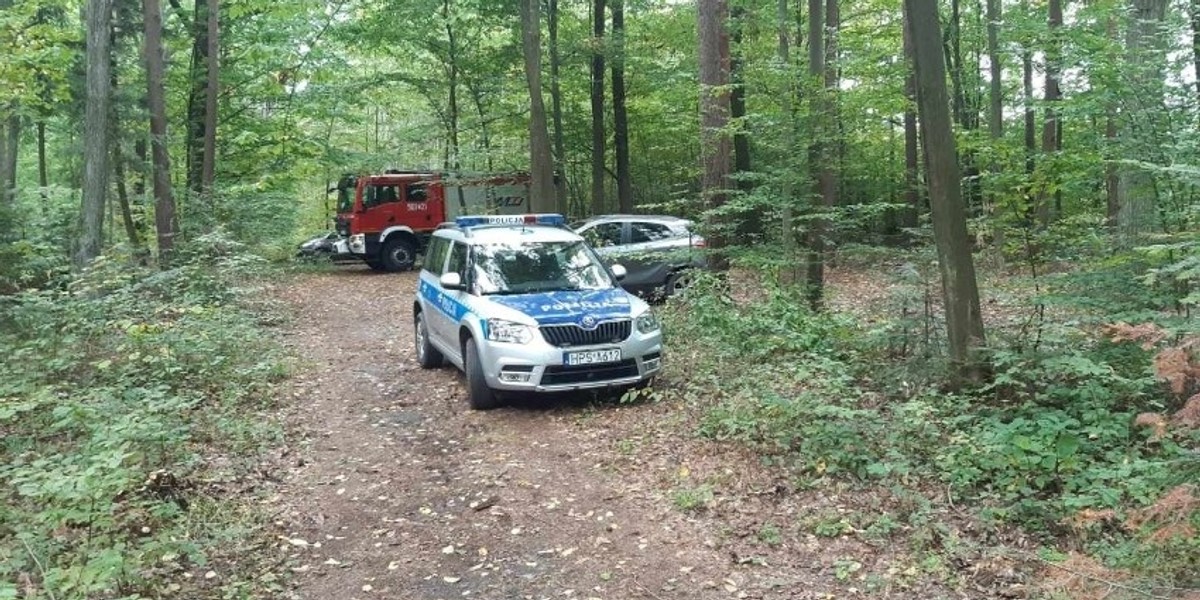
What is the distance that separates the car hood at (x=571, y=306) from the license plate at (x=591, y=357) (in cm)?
26

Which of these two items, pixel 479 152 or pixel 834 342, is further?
pixel 479 152

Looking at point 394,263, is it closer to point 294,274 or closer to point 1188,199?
point 294,274

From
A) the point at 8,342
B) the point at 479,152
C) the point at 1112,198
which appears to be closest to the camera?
the point at 8,342

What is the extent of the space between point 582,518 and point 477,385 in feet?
9.04

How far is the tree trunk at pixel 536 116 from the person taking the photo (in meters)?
16.0

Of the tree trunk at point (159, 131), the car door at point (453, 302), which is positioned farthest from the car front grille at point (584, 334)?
the tree trunk at point (159, 131)

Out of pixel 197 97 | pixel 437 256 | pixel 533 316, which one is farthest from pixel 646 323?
pixel 197 97

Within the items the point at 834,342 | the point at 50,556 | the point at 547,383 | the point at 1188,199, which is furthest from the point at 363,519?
the point at 1188,199

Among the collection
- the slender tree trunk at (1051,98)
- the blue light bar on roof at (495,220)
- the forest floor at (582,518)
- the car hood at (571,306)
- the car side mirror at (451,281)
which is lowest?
the forest floor at (582,518)

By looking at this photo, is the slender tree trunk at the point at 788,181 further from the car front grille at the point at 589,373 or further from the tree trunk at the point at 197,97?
the tree trunk at the point at 197,97

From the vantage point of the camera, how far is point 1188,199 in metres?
6.59

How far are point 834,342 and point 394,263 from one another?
51.1ft

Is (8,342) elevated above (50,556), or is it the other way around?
(8,342)

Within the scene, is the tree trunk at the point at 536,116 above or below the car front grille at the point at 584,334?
above
